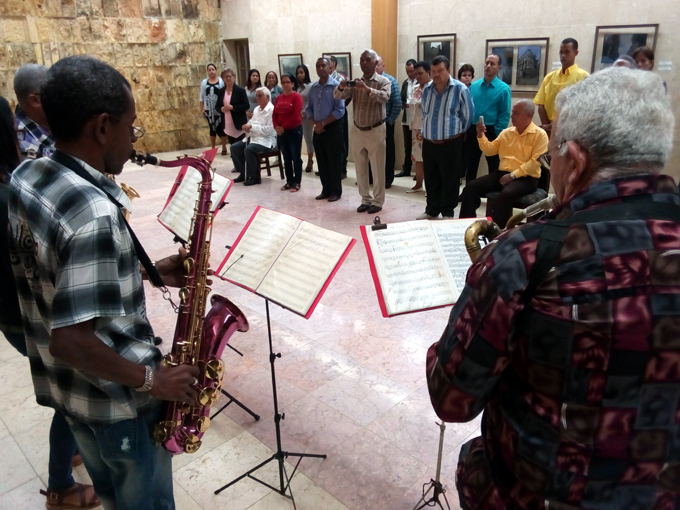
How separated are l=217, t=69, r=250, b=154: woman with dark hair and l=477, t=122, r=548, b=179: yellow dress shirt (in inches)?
208

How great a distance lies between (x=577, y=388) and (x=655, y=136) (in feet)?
1.64

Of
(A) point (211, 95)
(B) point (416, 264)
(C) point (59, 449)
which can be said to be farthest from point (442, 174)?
(A) point (211, 95)

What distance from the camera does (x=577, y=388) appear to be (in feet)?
3.24

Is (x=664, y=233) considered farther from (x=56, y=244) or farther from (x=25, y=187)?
(x=25, y=187)

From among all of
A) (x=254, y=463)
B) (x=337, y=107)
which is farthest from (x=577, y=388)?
(x=337, y=107)

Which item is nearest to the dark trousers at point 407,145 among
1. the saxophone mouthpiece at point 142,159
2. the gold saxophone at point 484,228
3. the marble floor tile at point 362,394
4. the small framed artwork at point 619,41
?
the small framed artwork at point 619,41

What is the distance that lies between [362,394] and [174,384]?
170cm

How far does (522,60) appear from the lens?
262 inches

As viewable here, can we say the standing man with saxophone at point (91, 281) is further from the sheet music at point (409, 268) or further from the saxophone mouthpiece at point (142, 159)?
the sheet music at point (409, 268)

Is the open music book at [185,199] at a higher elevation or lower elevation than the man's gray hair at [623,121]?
lower

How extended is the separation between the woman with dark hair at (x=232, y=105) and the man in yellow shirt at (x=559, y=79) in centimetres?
500

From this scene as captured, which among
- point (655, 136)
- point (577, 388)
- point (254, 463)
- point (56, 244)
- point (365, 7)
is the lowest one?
point (254, 463)

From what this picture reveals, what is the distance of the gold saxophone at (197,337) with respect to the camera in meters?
1.66

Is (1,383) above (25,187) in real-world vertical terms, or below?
below
